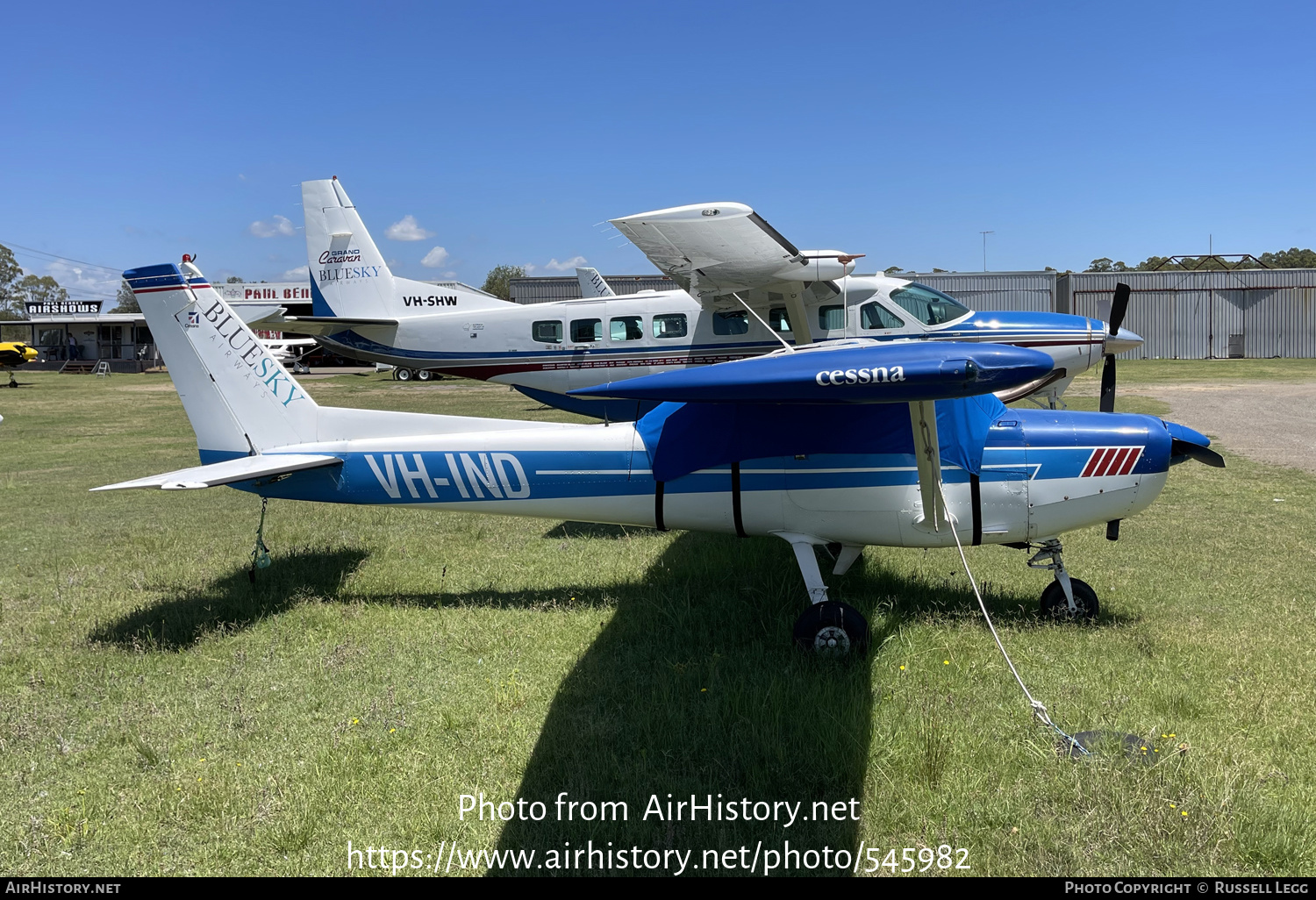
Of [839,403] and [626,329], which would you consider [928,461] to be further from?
[626,329]

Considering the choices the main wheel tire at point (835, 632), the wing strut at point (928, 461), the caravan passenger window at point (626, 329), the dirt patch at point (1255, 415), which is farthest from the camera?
the dirt patch at point (1255, 415)

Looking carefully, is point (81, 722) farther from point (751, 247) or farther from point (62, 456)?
point (62, 456)

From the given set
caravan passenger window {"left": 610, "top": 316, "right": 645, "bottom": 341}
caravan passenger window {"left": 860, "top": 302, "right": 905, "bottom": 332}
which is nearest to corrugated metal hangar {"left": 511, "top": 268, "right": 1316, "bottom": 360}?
caravan passenger window {"left": 860, "top": 302, "right": 905, "bottom": 332}

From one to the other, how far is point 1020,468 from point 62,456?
18.2 m

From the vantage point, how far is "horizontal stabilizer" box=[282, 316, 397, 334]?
1539cm

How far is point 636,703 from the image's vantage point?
4.75 metres

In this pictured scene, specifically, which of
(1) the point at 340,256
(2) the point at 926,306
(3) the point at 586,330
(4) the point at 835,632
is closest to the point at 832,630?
(4) the point at 835,632

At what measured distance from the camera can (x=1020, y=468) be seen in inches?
222

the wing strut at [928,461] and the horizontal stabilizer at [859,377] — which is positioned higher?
the horizontal stabilizer at [859,377]

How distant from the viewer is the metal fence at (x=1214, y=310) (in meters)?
45.2

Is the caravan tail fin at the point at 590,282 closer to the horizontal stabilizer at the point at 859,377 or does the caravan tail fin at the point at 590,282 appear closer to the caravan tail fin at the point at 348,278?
the caravan tail fin at the point at 348,278

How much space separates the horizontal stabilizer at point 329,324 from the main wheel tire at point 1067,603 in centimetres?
1247

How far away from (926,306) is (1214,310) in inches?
1761

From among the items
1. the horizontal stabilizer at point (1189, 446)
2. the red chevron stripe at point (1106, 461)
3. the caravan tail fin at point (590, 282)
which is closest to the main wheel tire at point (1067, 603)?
the red chevron stripe at point (1106, 461)
